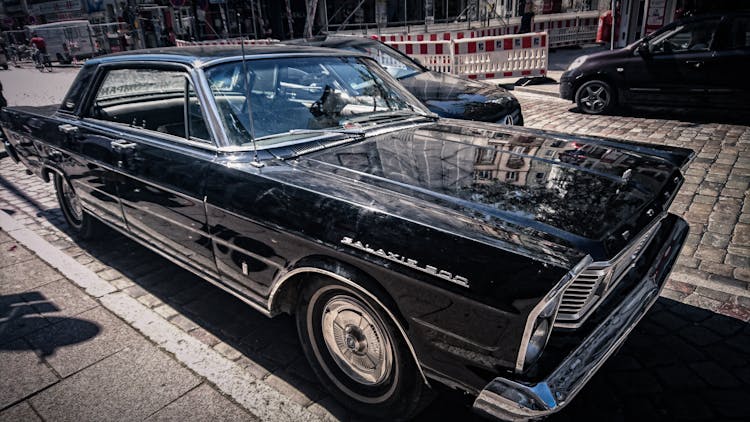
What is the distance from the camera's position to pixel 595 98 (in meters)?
8.07

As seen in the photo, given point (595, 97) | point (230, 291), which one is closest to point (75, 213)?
point (230, 291)

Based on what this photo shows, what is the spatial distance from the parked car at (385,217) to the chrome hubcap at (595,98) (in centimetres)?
573

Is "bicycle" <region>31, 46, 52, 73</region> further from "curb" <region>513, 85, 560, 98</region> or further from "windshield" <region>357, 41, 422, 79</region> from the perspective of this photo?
"curb" <region>513, 85, 560, 98</region>

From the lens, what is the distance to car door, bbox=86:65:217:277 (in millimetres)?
2703

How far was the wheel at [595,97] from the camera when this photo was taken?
791 centimetres

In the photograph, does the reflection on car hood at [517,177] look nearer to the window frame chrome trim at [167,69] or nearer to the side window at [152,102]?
the window frame chrome trim at [167,69]

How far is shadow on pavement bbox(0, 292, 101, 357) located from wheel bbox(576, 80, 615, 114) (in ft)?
26.1

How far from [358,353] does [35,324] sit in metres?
2.34

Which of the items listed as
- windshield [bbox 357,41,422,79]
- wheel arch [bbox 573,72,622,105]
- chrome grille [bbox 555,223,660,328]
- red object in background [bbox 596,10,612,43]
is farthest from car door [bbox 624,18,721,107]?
red object in background [bbox 596,10,612,43]

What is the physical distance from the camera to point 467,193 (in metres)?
2.10

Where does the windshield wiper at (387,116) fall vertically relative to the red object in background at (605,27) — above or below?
below

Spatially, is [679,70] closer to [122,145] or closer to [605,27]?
[122,145]

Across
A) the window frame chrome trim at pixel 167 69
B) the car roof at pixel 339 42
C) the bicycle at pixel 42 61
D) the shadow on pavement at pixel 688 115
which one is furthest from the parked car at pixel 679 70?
the bicycle at pixel 42 61

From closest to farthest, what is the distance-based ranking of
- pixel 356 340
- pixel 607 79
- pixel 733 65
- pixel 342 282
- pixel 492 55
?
pixel 342 282 → pixel 356 340 → pixel 733 65 → pixel 607 79 → pixel 492 55
